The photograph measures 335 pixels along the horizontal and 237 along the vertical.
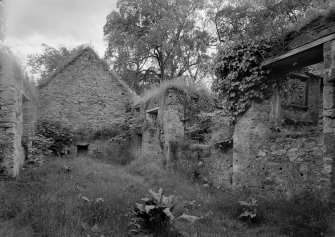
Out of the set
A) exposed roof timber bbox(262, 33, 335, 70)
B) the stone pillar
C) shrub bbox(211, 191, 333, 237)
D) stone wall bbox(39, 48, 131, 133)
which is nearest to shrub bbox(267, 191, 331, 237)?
shrub bbox(211, 191, 333, 237)

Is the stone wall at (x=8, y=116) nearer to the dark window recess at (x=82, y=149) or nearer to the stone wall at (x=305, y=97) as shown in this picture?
the dark window recess at (x=82, y=149)

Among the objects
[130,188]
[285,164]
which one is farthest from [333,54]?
[130,188]

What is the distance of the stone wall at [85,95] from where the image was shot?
1490cm

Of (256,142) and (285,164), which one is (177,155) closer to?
(256,142)

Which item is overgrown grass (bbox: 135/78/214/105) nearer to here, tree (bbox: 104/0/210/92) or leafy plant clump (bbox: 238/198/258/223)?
leafy plant clump (bbox: 238/198/258/223)

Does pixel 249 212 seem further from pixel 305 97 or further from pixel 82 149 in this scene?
pixel 82 149

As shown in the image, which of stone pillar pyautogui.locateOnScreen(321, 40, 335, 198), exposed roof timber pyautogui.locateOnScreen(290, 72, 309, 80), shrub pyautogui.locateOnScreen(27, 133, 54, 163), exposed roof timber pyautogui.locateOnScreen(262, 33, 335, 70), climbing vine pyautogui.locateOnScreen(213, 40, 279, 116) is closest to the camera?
stone pillar pyautogui.locateOnScreen(321, 40, 335, 198)

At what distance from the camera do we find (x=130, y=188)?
7.71 metres

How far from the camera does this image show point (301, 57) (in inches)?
273

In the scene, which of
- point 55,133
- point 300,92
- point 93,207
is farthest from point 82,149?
point 300,92

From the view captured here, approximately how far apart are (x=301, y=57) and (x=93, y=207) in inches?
229

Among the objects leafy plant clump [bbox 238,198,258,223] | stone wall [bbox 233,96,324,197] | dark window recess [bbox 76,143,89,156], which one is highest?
stone wall [bbox 233,96,324,197]

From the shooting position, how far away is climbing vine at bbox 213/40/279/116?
7659 millimetres

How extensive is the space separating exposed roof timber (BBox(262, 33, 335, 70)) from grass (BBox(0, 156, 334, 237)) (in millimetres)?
3400
